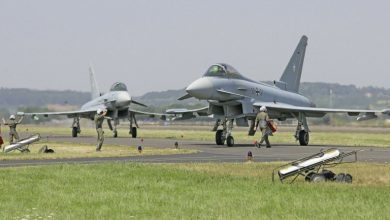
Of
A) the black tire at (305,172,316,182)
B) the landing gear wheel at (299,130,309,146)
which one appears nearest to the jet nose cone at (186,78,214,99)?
the landing gear wheel at (299,130,309,146)

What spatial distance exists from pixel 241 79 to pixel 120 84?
21272mm

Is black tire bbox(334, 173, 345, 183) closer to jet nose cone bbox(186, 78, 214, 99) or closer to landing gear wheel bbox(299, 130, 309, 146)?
jet nose cone bbox(186, 78, 214, 99)

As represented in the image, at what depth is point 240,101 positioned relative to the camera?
3897cm

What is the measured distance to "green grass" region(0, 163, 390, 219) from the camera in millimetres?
12234

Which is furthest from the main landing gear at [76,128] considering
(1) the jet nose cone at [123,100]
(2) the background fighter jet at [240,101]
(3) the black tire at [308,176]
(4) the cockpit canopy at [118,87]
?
(3) the black tire at [308,176]

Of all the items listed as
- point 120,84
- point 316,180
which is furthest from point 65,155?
point 120,84

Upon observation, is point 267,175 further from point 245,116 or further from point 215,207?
point 245,116

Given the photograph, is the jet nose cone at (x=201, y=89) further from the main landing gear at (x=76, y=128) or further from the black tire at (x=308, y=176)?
the main landing gear at (x=76, y=128)

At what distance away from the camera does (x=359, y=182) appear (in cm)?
1741

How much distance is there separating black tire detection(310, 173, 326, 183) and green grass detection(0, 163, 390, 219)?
1.54 feet

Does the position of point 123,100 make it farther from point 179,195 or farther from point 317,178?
point 179,195

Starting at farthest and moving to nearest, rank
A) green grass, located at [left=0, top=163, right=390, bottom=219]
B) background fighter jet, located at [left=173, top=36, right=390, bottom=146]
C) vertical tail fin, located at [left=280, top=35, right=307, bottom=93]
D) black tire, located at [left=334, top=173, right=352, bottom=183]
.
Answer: vertical tail fin, located at [left=280, top=35, right=307, bottom=93], background fighter jet, located at [left=173, top=36, right=390, bottom=146], black tire, located at [left=334, top=173, right=352, bottom=183], green grass, located at [left=0, top=163, right=390, bottom=219]

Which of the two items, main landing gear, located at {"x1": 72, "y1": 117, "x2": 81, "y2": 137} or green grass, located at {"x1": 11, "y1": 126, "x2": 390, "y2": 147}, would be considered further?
main landing gear, located at {"x1": 72, "y1": 117, "x2": 81, "y2": 137}

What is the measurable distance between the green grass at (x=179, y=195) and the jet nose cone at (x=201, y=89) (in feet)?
55.5
